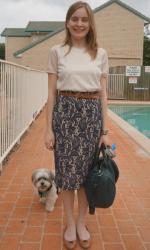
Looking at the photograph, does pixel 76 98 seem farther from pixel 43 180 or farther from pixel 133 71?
pixel 133 71

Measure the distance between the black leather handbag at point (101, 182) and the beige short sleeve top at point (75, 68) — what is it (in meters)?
0.50

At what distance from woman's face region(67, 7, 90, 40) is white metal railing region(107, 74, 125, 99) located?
18.0 metres

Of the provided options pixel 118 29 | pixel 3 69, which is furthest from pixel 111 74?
pixel 3 69

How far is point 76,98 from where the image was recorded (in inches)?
107

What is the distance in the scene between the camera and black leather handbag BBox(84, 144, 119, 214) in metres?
2.70

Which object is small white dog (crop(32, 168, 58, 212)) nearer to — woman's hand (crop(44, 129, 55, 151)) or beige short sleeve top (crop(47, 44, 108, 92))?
woman's hand (crop(44, 129, 55, 151))

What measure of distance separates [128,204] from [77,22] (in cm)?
206

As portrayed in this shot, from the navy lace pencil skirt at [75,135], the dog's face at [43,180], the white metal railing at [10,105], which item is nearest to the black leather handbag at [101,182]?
the navy lace pencil skirt at [75,135]

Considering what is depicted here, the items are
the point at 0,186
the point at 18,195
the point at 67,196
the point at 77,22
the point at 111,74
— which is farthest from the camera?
the point at 111,74

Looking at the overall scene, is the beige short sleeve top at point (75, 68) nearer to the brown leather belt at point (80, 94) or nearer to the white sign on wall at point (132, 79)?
the brown leather belt at point (80, 94)

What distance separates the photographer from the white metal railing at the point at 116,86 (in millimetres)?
20578

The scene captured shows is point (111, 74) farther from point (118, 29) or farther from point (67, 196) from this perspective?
point (67, 196)

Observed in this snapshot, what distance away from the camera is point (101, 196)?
273 cm

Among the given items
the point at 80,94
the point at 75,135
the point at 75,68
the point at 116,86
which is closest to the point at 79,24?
the point at 75,68
